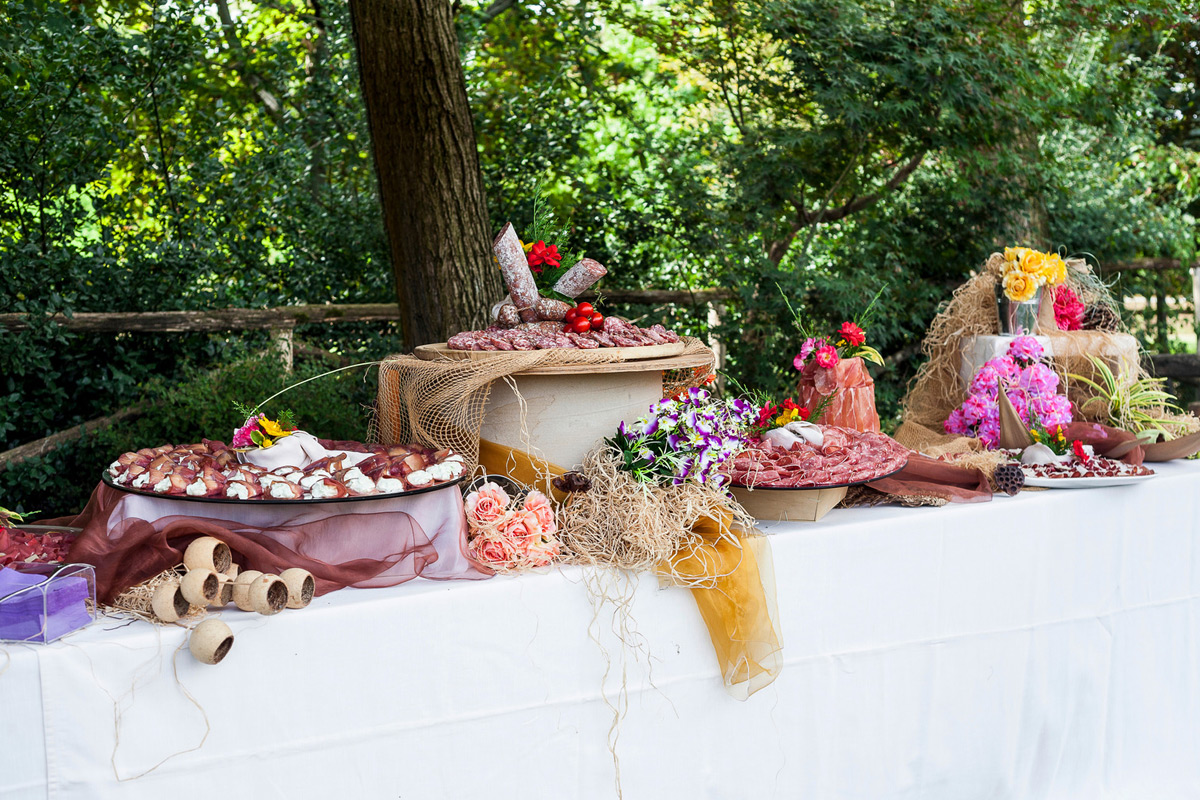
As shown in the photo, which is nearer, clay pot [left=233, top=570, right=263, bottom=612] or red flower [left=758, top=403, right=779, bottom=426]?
clay pot [left=233, top=570, right=263, bottom=612]

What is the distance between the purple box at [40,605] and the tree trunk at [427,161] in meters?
2.39

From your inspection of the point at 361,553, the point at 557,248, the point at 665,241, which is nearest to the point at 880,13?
the point at 665,241

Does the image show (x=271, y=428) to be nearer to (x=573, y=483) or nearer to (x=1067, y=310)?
(x=573, y=483)

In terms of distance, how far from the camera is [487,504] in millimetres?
1929

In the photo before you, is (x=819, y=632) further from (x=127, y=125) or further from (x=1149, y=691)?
(x=127, y=125)

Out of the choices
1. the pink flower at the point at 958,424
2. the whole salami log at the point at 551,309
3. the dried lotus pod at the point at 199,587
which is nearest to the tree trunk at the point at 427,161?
the whole salami log at the point at 551,309

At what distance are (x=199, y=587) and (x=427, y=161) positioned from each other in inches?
101

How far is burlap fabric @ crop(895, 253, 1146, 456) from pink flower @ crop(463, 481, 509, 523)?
150 cm

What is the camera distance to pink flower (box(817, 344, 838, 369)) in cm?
253

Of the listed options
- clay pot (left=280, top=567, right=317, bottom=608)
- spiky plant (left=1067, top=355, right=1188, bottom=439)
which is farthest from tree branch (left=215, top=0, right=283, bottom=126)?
clay pot (left=280, top=567, right=317, bottom=608)

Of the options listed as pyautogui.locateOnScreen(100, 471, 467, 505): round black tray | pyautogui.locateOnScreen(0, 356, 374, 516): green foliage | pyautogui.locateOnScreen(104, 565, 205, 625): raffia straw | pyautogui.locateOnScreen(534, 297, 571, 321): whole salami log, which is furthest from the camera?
pyautogui.locateOnScreen(0, 356, 374, 516): green foliage

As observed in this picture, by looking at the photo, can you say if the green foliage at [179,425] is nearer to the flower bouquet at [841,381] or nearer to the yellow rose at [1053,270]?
the flower bouquet at [841,381]

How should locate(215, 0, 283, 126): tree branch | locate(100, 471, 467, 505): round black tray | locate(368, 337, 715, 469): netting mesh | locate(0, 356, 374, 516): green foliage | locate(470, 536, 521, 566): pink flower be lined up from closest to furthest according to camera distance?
locate(100, 471, 467, 505): round black tray < locate(470, 536, 521, 566): pink flower < locate(368, 337, 715, 469): netting mesh < locate(0, 356, 374, 516): green foliage < locate(215, 0, 283, 126): tree branch

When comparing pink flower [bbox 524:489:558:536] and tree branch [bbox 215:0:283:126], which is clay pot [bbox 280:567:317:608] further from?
tree branch [bbox 215:0:283:126]
